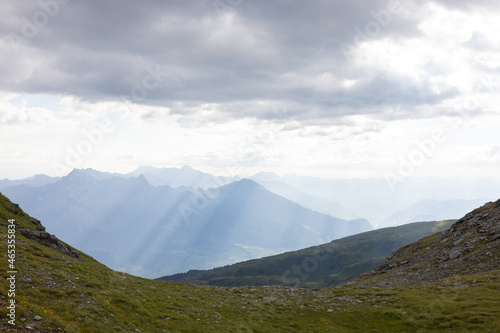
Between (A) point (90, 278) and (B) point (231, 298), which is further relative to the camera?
(B) point (231, 298)

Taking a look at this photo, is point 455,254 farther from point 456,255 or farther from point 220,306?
point 220,306

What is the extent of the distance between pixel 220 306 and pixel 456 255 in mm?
45625

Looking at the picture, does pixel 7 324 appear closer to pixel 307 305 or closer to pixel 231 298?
pixel 231 298

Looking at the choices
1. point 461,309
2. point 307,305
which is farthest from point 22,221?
point 461,309

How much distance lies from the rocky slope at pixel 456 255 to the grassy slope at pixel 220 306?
28.5ft

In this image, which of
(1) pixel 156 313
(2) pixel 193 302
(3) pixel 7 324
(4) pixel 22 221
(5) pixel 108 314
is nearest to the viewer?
(3) pixel 7 324

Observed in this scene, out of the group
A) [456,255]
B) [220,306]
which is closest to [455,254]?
[456,255]

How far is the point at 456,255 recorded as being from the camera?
52.2m

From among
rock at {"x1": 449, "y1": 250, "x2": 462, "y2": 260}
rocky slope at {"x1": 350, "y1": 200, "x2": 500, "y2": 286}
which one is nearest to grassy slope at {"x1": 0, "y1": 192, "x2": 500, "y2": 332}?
rocky slope at {"x1": 350, "y1": 200, "x2": 500, "y2": 286}

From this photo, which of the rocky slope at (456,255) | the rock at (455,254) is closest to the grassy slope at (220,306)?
the rocky slope at (456,255)

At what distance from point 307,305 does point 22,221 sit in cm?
5317

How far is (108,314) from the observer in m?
24.3

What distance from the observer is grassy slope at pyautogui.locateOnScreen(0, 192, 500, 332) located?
2244 centimetres

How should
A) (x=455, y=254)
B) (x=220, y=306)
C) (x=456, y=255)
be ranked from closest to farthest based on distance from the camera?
(x=220, y=306) → (x=456, y=255) → (x=455, y=254)
